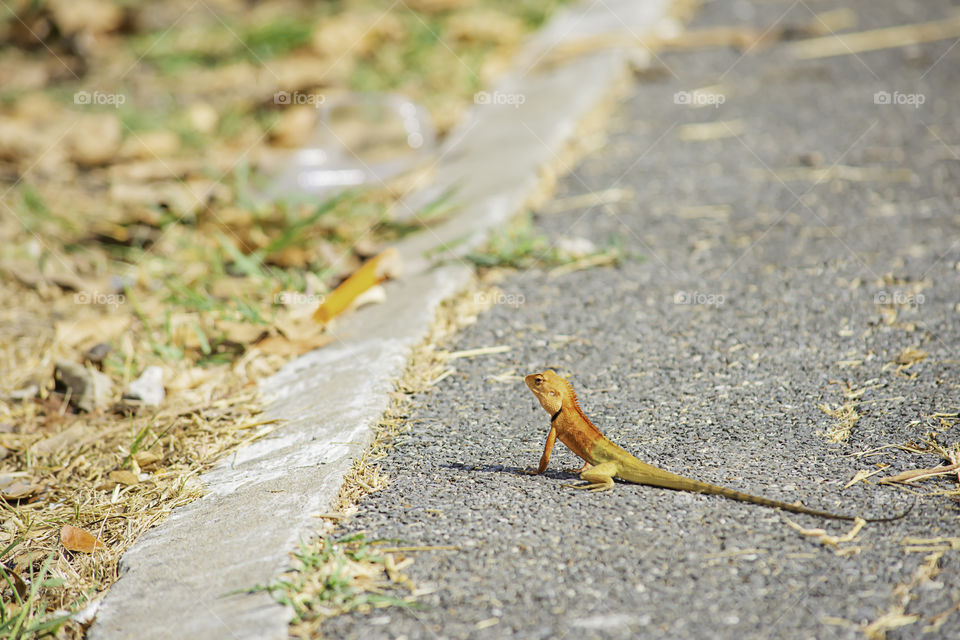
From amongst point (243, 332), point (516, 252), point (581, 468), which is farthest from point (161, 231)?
point (581, 468)

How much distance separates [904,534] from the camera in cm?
174

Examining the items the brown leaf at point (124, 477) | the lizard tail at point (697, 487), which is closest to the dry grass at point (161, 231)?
the brown leaf at point (124, 477)

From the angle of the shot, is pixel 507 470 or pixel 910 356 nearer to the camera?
pixel 507 470

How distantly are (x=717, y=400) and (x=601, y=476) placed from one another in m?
0.53

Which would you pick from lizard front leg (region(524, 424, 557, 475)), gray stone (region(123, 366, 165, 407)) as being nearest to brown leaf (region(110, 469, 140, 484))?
gray stone (region(123, 366, 165, 407))

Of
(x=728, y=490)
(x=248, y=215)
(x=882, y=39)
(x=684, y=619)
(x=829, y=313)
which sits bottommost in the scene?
(x=684, y=619)

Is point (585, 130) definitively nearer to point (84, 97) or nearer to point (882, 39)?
point (882, 39)

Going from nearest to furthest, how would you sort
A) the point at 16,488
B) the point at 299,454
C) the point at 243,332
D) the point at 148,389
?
the point at 299,454, the point at 16,488, the point at 148,389, the point at 243,332

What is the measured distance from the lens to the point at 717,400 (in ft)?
7.55

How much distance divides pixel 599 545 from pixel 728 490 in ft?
1.05

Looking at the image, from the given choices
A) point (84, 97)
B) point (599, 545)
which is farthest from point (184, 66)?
point (599, 545)

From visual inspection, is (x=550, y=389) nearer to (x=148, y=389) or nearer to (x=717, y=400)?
(x=717, y=400)

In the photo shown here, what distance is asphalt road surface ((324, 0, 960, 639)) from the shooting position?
1.62 metres

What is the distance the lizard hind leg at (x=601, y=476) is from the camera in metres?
1.94
